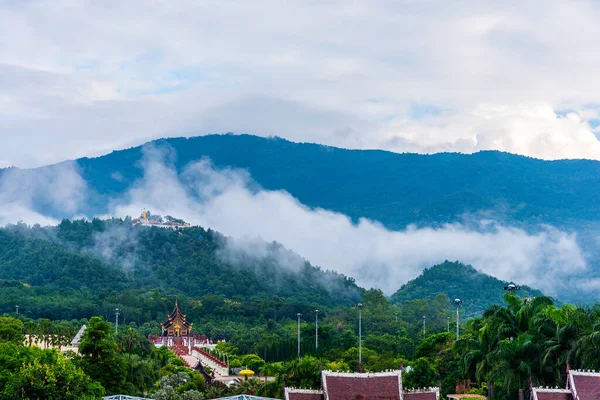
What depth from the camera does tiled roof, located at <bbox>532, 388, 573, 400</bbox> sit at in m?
35.5

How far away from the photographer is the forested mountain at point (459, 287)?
179 meters

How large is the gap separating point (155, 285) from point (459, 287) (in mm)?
57557

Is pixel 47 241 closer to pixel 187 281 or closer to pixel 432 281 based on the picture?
pixel 187 281

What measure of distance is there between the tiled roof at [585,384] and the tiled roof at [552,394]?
0.28m

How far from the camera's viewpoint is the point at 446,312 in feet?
460

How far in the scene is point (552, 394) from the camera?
3566cm

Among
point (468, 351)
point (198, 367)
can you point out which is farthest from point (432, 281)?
point (468, 351)

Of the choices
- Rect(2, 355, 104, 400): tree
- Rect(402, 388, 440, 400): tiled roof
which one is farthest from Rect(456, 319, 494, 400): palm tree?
Rect(2, 355, 104, 400): tree

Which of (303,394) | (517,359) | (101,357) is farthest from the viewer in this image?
(101,357)

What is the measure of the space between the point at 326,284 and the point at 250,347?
8775cm

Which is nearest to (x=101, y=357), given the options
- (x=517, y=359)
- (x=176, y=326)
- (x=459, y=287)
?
(x=517, y=359)

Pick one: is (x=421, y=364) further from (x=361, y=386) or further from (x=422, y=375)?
(x=361, y=386)

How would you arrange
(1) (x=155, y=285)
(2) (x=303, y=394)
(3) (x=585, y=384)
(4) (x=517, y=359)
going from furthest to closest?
1. (1) (x=155, y=285)
2. (4) (x=517, y=359)
3. (2) (x=303, y=394)
4. (3) (x=585, y=384)

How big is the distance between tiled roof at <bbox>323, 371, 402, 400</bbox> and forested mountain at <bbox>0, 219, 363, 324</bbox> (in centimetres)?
10099
